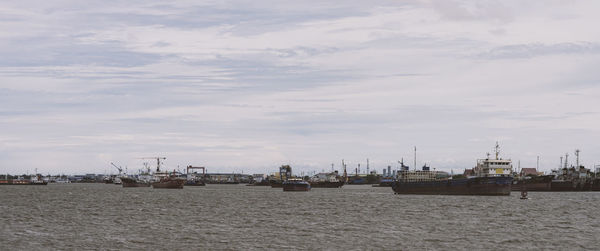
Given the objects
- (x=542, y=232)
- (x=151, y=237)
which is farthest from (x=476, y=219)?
(x=151, y=237)

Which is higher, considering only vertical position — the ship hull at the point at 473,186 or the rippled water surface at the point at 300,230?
the ship hull at the point at 473,186

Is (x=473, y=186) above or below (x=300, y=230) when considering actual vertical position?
above

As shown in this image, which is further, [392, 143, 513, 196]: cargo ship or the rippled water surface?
[392, 143, 513, 196]: cargo ship

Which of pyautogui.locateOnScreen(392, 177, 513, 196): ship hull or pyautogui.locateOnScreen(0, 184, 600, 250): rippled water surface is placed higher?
pyautogui.locateOnScreen(392, 177, 513, 196): ship hull

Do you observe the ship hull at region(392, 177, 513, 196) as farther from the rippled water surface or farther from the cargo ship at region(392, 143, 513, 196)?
the rippled water surface

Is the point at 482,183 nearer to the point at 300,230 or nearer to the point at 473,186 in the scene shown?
the point at 473,186

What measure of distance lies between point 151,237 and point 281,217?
2792cm

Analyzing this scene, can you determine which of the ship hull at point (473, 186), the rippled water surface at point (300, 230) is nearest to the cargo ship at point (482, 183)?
the ship hull at point (473, 186)

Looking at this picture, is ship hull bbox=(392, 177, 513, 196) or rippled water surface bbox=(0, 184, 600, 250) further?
ship hull bbox=(392, 177, 513, 196)

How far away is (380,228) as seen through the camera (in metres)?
70.7

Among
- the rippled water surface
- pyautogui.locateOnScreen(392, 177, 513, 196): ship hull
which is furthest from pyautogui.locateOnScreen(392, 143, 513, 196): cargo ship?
the rippled water surface

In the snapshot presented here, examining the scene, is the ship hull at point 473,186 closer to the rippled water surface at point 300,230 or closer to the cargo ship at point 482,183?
the cargo ship at point 482,183

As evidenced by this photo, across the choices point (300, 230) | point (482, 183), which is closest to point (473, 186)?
point (482, 183)

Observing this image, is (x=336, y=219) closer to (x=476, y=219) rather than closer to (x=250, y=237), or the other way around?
(x=476, y=219)
